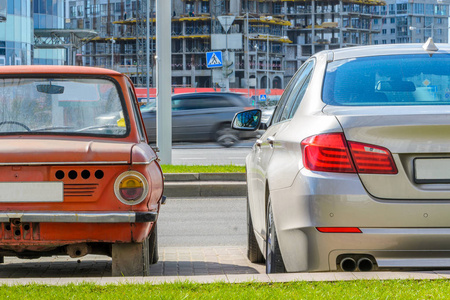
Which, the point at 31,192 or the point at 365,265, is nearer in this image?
the point at 365,265

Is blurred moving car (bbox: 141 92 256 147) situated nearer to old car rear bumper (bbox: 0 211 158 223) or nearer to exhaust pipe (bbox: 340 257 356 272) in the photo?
old car rear bumper (bbox: 0 211 158 223)

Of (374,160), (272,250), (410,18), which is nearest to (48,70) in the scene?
(272,250)

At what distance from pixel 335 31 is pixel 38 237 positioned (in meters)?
146

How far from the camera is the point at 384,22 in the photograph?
193500 millimetres

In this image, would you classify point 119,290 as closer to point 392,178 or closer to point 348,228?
point 348,228

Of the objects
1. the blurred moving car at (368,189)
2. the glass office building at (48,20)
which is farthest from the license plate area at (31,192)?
the glass office building at (48,20)

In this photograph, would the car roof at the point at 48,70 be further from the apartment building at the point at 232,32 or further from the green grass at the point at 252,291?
the apartment building at the point at 232,32

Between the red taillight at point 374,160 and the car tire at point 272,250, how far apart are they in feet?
2.89

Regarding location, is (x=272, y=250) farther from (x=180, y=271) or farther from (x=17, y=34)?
(x=17, y=34)

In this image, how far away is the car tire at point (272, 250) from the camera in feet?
15.6

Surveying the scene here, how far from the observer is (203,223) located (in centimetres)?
1008

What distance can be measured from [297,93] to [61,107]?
1648mm

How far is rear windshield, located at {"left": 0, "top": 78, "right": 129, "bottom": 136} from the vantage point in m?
5.66

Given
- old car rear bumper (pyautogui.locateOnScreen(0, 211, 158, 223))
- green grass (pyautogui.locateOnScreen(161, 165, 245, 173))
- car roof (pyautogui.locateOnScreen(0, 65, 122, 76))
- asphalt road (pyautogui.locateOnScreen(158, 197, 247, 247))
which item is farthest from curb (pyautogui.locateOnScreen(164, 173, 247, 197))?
old car rear bumper (pyautogui.locateOnScreen(0, 211, 158, 223))
